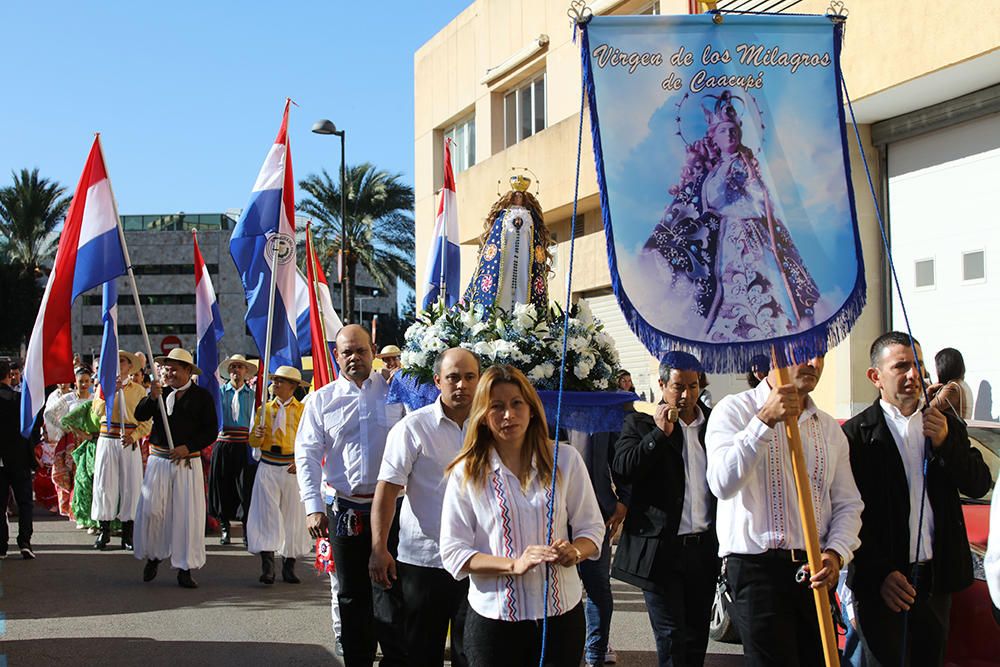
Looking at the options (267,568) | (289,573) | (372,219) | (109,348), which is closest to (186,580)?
(267,568)

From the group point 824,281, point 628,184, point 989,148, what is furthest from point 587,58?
point 989,148

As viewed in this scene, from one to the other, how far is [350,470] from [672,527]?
187cm

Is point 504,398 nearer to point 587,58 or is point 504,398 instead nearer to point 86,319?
point 587,58

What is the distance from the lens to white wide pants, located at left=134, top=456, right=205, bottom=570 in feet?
36.2

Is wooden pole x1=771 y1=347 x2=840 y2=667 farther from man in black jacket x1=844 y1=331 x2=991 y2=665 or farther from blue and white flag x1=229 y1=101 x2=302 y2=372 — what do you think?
blue and white flag x1=229 y1=101 x2=302 y2=372

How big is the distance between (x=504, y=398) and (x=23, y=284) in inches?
2696

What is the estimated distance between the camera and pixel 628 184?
15.0 ft

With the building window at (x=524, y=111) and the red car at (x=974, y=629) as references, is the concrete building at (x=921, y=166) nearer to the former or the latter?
the building window at (x=524, y=111)

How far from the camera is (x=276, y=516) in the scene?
1127 cm

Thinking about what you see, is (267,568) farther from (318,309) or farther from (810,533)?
(810,533)

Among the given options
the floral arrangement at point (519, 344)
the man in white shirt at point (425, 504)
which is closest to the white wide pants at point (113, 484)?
the floral arrangement at point (519, 344)

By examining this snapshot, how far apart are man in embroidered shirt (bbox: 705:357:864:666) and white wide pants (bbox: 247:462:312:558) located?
6.85m

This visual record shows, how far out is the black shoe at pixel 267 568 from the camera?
1105 centimetres

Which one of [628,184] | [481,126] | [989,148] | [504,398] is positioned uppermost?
[481,126]
